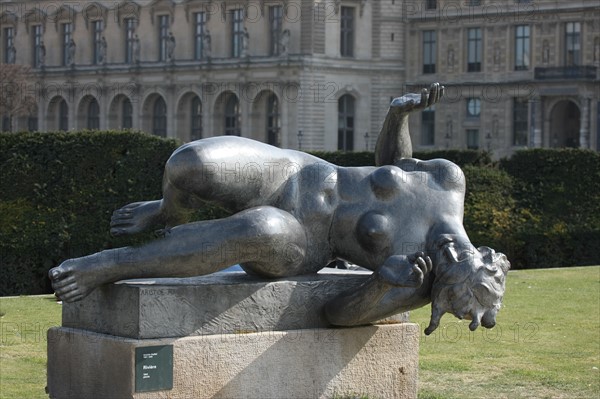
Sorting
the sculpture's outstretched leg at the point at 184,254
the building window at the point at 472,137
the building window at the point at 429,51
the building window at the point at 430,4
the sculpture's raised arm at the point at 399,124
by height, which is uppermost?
the building window at the point at 430,4

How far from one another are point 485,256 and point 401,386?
1.02 metres

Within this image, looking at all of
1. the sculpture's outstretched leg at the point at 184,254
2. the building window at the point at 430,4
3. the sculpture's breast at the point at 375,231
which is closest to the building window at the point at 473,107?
the building window at the point at 430,4

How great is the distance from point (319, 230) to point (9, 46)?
2848 inches

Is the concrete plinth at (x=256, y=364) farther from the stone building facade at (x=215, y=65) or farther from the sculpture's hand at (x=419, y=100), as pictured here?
the stone building facade at (x=215, y=65)

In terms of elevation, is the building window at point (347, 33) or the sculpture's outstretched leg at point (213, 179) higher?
the building window at point (347, 33)

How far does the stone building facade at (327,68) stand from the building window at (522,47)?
2.6 inches

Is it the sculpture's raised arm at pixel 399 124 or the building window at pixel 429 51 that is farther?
the building window at pixel 429 51

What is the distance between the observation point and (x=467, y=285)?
666cm

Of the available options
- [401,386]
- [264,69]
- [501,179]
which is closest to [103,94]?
[264,69]

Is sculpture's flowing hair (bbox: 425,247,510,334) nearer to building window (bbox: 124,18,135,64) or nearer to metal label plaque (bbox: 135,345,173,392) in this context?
metal label plaque (bbox: 135,345,173,392)

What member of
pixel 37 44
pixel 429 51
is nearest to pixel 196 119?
pixel 37 44

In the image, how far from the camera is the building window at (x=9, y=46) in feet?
251

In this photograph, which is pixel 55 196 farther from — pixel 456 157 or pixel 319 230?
pixel 319 230

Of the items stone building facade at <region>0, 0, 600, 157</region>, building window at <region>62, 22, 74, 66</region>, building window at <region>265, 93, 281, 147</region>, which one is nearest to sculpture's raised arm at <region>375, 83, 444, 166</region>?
stone building facade at <region>0, 0, 600, 157</region>
